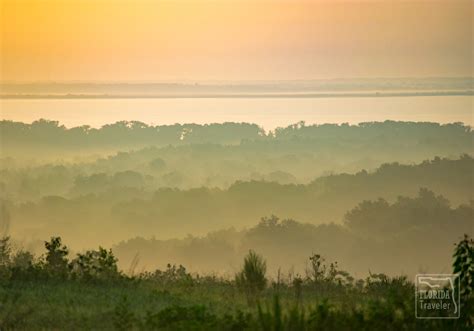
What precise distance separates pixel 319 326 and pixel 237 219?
193 ft

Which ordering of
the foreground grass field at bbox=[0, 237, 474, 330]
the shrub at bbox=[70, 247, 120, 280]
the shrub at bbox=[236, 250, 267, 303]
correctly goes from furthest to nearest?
the shrub at bbox=[70, 247, 120, 280] → the shrub at bbox=[236, 250, 267, 303] → the foreground grass field at bbox=[0, 237, 474, 330]

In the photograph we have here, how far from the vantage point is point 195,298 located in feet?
41.7

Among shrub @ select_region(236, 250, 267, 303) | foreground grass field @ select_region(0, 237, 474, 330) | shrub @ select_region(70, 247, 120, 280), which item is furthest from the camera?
shrub @ select_region(70, 247, 120, 280)

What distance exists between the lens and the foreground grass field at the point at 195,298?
10.1 meters

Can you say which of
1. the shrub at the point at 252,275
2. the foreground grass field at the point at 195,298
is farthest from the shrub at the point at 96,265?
the shrub at the point at 252,275

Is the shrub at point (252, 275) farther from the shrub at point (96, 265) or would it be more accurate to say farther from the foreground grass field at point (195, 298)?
the shrub at point (96, 265)

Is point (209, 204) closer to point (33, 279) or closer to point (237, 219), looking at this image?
point (237, 219)

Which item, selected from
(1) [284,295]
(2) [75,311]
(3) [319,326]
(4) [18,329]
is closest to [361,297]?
(1) [284,295]

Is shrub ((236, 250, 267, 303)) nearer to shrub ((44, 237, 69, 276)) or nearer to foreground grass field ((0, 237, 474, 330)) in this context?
foreground grass field ((0, 237, 474, 330))

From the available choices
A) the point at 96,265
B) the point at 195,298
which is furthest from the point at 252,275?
the point at 96,265

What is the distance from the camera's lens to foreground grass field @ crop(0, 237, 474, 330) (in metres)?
10.1

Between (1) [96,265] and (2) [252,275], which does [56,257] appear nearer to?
(1) [96,265]

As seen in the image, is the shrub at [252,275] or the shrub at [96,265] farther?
the shrub at [96,265]

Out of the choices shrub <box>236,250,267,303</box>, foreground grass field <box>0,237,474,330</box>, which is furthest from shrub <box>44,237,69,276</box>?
shrub <box>236,250,267,303</box>
